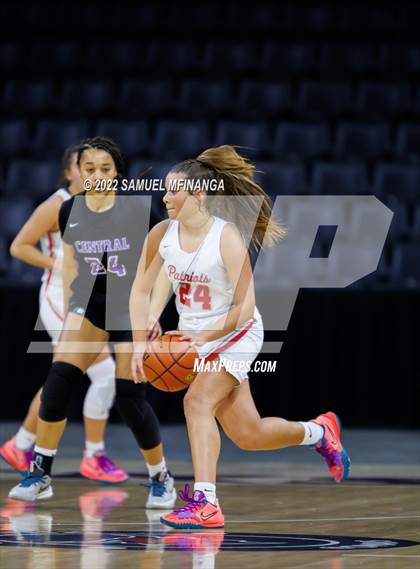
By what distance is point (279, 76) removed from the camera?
488 inches

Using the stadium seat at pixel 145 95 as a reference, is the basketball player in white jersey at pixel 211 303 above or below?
below

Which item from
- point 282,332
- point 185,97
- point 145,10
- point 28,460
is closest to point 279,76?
point 185,97

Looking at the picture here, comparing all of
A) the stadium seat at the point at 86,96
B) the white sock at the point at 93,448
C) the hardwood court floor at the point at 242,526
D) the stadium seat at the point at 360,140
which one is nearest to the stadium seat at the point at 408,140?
the stadium seat at the point at 360,140

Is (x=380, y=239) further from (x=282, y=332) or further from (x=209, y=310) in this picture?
(x=209, y=310)

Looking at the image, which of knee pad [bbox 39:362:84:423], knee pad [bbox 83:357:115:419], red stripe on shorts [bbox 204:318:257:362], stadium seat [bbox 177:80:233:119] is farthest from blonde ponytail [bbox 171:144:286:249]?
stadium seat [bbox 177:80:233:119]

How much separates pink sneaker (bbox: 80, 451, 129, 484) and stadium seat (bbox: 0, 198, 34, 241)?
12.8 ft

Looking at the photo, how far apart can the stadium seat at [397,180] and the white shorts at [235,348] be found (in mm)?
5843

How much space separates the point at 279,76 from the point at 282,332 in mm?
4203

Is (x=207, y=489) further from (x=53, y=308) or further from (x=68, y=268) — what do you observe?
(x=53, y=308)

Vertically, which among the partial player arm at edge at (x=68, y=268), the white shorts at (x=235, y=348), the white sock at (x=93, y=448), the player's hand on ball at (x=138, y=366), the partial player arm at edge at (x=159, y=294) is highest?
Answer: the partial player arm at edge at (x=68, y=268)

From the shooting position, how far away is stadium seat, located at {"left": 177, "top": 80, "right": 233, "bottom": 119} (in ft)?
39.9

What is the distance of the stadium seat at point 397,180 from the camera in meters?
10.6

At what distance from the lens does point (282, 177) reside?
414 inches

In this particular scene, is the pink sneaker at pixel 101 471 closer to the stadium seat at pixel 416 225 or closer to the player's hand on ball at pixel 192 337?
the player's hand on ball at pixel 192 337
